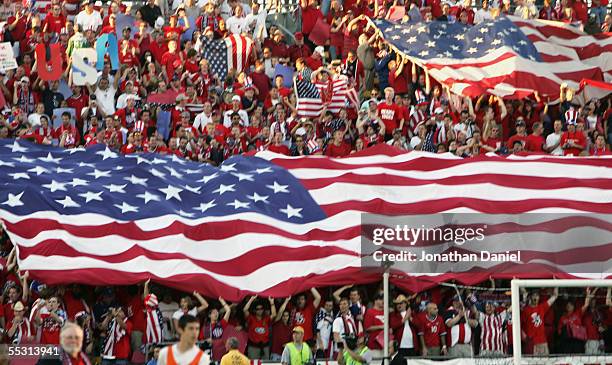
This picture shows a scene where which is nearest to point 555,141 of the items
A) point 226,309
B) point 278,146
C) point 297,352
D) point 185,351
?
point 278,146

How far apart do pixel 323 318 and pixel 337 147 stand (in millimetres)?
4882

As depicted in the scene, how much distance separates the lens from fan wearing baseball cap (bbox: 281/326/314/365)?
22797 mm

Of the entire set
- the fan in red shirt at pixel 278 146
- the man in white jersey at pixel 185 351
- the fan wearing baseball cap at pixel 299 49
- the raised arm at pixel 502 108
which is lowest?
the man in white jersey at pixel 185 351

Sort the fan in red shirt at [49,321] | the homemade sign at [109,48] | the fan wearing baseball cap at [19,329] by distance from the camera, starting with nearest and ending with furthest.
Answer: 1. the fan wearing baseball cap at [19,329]
2. the fan in red shirt at [49,321]
3. the homemade sign at [109,48]

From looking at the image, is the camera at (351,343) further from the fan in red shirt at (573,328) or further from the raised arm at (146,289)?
the fan in red shirt at (573,328)

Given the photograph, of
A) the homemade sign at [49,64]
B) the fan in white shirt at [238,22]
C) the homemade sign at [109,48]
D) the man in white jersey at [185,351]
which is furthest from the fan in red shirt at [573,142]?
the man in white jersey at [185,351]

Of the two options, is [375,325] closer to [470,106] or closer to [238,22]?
[470,106]

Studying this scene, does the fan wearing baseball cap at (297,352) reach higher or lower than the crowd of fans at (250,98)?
lower

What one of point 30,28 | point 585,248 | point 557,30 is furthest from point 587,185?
point 30,28

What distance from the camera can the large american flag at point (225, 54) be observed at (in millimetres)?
→ 31781

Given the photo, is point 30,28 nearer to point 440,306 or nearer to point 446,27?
point 446,27

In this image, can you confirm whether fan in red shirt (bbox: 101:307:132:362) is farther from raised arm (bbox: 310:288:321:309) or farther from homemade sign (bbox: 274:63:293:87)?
homemade sign (bbox: 274:63:293:87)

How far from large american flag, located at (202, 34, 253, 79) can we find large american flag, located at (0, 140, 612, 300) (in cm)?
438

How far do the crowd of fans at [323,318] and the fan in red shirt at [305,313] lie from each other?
0.05 feet
